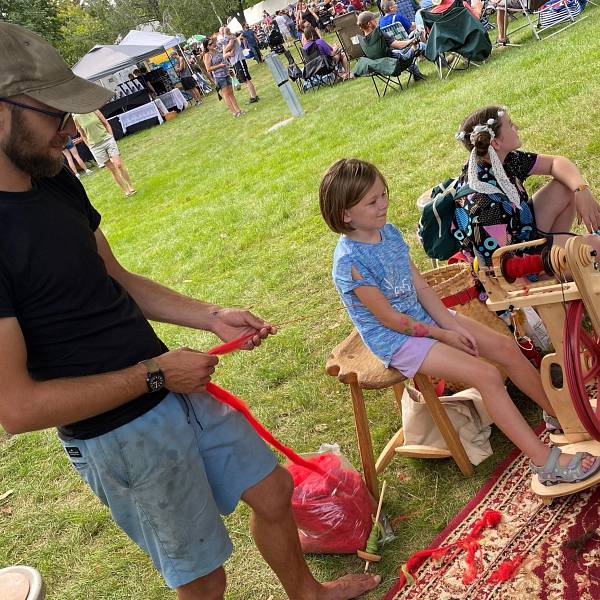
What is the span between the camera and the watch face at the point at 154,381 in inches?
78.7

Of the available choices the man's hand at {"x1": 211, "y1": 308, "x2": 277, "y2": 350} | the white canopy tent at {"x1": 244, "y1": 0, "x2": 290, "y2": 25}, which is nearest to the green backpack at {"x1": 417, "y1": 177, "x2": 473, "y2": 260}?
the man's hand at {"x1": 211, "y1": 308, "x2": 277, "y2": 350}

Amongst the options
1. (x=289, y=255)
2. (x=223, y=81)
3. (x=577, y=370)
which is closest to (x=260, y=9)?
(x=223, y=81)

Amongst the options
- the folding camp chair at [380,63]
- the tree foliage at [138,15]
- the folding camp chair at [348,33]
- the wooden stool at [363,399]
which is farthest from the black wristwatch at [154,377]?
the tree foliage at [138,15]

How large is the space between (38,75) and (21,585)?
143 cm

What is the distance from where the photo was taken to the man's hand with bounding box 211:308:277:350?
2457 mm

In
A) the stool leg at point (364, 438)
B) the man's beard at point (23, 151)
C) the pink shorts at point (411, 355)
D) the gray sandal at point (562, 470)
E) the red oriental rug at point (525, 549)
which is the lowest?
the red oriental rug at point (525, 549)

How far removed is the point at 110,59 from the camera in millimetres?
23578

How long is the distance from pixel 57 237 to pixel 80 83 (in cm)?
48

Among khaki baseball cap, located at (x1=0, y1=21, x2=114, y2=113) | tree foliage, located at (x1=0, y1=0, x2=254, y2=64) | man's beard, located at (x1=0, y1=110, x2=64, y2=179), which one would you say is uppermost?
tree foliage, located at (x1=0, y1=0, x2=254, y2=64)

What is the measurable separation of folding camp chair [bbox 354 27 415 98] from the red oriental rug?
8749 millimetres

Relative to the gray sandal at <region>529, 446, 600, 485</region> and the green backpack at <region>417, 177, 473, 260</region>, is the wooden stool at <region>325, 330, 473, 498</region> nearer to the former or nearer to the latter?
the gray sandal at <region>529, 446, 600, 485</region>

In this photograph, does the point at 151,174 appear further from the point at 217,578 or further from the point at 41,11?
the point at 41,11

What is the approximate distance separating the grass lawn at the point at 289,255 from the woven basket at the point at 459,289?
1.30 feet

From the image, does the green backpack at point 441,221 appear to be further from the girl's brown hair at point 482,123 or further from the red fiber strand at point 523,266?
the red fiber strand at point 523,266
